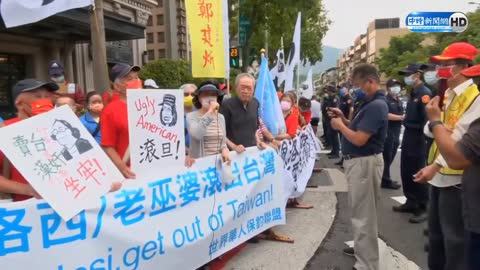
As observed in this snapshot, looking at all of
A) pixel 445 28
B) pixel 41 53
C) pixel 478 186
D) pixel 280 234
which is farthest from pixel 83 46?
pixel 478 186

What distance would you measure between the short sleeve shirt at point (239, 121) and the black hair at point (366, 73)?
1210 millimetres

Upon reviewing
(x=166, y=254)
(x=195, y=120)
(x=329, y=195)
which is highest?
(x=195, y=120)

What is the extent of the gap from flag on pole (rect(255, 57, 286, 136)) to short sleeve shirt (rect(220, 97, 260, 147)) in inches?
33.0

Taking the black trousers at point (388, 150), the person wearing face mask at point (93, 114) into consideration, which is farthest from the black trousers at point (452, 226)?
the black trousers at point (388, 150)

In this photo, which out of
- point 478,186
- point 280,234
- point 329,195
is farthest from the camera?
point 329,195

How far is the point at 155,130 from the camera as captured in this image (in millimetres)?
3107

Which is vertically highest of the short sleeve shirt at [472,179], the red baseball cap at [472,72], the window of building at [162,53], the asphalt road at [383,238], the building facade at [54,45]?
the window of building at [162,53]

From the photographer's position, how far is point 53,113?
2506mm

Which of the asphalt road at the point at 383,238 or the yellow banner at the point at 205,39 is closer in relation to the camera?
the asphalt road at the point at 383,238

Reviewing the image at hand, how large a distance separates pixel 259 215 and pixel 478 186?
2266mm

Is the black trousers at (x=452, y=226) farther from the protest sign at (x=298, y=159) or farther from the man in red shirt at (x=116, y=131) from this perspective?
the man in red shirt at (x=116, y=131)

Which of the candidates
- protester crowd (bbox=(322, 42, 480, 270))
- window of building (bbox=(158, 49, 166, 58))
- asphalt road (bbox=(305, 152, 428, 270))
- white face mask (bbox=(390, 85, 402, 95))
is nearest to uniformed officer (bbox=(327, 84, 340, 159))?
white face mask (bbox=(390, 85, 402, 95))

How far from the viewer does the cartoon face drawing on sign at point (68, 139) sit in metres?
2.52

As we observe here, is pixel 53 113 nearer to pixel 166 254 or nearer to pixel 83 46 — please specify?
pixel 166 254
